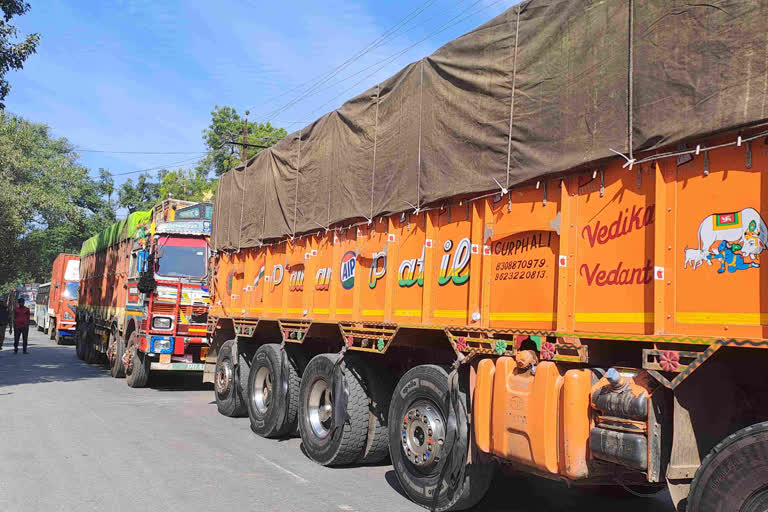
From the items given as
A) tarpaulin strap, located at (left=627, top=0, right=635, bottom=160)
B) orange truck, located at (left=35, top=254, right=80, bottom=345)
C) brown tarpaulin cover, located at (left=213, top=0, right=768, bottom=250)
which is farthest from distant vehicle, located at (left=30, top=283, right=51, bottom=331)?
tarpaulin strap, located at (left=627, top=0, right=635, bottom=160)

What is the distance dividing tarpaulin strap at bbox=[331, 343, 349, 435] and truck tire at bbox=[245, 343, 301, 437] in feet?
5.28

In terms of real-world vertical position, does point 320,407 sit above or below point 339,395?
below

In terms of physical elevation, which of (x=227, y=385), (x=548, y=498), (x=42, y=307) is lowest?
(x=548, y=498)

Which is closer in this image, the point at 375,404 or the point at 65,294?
the point at 375,404

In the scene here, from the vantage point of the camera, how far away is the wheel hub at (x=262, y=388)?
9.48m

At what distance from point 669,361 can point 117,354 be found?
15168 millimetres

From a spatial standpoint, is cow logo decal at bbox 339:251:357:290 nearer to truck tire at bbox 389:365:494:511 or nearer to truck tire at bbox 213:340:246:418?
truck tire at bbox 389:365:494:511

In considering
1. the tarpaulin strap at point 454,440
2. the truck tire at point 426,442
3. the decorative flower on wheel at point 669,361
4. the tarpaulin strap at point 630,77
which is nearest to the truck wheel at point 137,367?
the truck tire at point 426,442

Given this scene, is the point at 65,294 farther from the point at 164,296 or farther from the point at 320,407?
the point at 320,407

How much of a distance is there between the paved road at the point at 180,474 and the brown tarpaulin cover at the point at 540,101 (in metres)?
2.96

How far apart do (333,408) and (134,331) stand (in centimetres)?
909

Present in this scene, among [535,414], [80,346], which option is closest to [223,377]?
[535,414]

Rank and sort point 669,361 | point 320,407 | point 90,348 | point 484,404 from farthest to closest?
point 90,348
point 320,407
point 484,404
point 669,361

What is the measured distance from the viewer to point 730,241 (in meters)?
3.55
